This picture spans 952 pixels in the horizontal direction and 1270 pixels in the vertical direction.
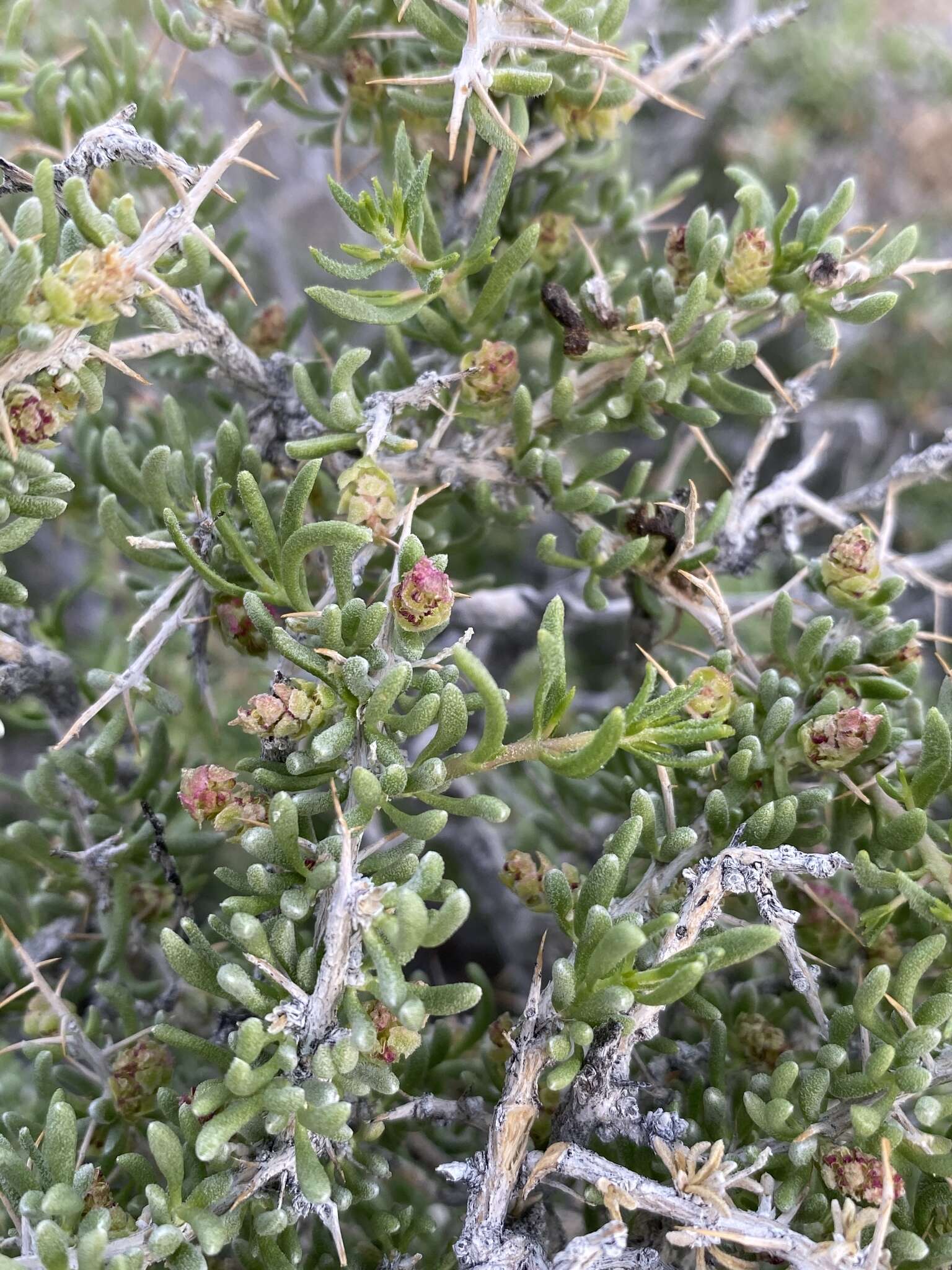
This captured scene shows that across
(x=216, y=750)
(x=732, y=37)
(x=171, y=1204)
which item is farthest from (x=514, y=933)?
(x=732, y=37)

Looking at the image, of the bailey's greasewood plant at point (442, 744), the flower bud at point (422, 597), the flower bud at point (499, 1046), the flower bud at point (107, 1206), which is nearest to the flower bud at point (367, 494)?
the bailey's greasewood plant at point (442, 744)

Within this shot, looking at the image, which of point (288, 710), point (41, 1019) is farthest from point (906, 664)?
point (41, 1019)

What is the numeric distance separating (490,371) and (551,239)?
0.35 m

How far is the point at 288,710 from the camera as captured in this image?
105 cm

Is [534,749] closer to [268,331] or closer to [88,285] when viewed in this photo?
[88,285]

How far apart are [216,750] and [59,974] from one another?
45cm

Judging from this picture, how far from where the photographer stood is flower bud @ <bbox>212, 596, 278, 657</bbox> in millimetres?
1250

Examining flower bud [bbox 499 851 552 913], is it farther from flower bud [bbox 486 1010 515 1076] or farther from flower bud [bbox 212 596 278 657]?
flower bud [bbox 212 596 278 657]

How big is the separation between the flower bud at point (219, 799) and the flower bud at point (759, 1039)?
70cm

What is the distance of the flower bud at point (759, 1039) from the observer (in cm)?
126

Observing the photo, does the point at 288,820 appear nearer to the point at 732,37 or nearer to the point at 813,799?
the point at 813,799

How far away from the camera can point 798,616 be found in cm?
159

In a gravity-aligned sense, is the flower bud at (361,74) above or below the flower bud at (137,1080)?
above

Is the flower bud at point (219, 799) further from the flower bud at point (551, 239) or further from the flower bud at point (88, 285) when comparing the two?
the flower bud at point (551, 239)
